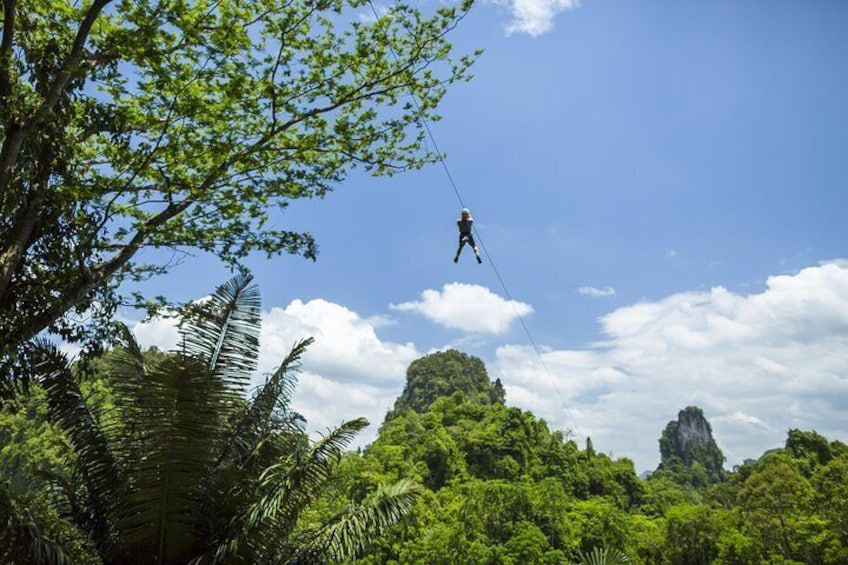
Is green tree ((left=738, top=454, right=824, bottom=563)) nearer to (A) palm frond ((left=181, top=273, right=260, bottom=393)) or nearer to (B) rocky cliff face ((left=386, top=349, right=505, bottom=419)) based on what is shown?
(A) palm frond ((left=181, top=273, right=260, bottom=393))

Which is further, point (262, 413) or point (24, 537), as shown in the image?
point (262, 413)

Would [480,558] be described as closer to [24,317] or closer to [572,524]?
[572,524]

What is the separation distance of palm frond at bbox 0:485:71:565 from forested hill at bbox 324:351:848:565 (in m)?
3.79

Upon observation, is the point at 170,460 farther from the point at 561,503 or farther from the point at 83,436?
the point at 561,503

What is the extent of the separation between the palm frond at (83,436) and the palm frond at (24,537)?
5.09ft

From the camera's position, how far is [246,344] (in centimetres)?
823

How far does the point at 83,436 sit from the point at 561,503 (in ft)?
97.6

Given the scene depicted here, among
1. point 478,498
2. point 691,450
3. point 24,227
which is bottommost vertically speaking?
point 478,498

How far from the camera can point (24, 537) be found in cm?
551

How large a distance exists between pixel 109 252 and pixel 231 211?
165cm

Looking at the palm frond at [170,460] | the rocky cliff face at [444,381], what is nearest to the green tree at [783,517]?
the palm frond at [170,460]

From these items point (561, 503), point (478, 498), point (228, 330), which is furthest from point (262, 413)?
point (561, 503)

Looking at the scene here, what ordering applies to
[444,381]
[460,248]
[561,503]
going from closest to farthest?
[460,248] → [561,503] → [444,381]

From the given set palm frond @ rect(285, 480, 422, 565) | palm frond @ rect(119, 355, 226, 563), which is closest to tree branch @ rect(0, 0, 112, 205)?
palm frond @ rect(119, 355, 226, 563)
